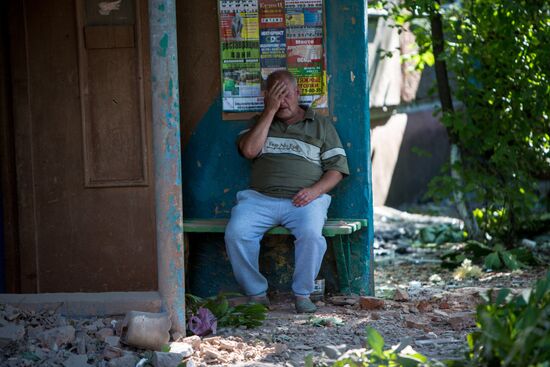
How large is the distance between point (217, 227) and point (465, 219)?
3.28m

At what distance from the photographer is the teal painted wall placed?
6.56 m

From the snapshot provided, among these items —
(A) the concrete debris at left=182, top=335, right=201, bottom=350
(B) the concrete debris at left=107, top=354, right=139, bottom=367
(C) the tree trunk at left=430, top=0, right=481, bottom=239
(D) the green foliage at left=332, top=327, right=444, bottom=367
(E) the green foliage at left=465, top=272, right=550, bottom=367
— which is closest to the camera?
(E) the green foliage at left=465, top=272, right=550, bottom=367

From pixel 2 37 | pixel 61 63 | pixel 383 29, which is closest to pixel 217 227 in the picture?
pixel 61 63

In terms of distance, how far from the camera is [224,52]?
6605mm

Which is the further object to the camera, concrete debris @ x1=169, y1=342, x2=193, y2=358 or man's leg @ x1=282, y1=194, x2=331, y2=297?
man's leg @ x1=282, y1=194, x2=331, y2=297

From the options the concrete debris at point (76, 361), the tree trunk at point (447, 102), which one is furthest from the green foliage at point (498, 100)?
the concrete debris at point (76, 361)

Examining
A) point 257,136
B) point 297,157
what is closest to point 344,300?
point 297,157

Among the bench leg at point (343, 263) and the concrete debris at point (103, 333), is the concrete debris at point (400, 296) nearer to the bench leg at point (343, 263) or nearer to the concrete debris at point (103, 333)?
the bench leg at point (343, 263)

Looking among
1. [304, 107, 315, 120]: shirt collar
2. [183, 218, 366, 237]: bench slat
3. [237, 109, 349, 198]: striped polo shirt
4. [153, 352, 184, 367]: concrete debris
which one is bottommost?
[153, 352, 184, 367]: concrete debris

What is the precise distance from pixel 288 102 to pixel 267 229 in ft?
2.73

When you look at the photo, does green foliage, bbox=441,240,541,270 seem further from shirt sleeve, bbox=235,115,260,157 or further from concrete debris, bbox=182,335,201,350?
concrete debris, bbox=182,335,201,350

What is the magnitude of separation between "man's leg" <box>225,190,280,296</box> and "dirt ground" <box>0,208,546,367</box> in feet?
0.80

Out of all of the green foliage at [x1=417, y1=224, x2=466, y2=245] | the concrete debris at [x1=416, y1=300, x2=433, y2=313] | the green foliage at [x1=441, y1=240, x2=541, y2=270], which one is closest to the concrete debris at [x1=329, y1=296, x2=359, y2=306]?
the concrete debris at [x1=416, y1=300, x2=433, y2=313]

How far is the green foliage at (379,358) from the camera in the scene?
14.0ft
